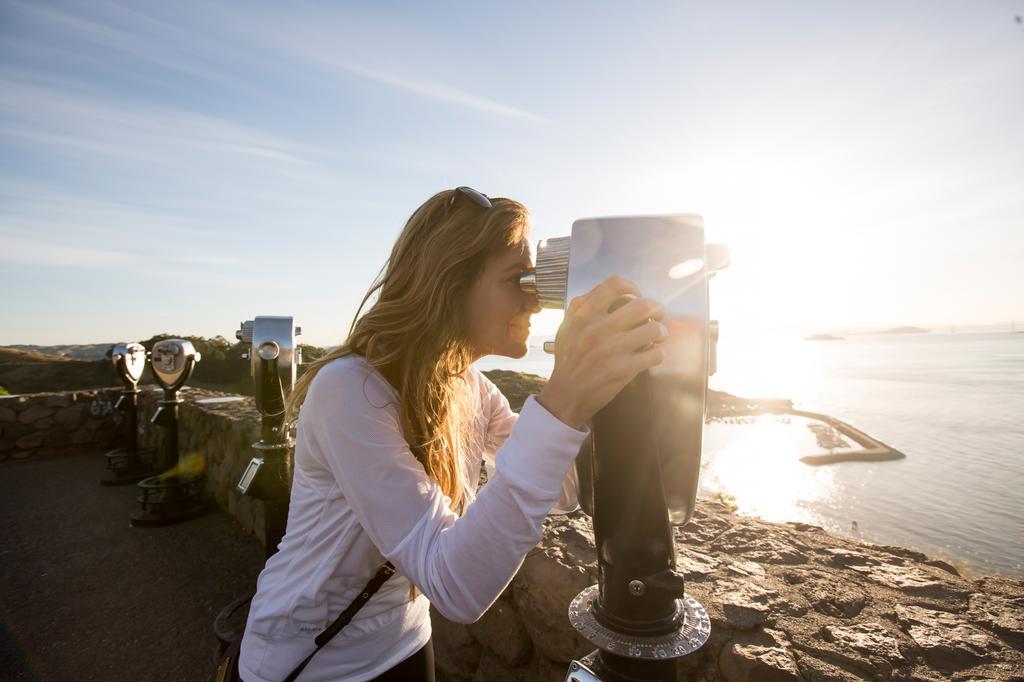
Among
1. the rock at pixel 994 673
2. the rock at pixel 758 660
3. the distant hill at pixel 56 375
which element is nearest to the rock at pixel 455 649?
the rock at pixel 758 660

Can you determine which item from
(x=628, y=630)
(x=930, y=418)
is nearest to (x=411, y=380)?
(x=628, y=630)

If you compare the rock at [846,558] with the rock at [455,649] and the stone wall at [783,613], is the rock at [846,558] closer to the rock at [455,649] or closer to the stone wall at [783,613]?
the stone wall at [783,613]

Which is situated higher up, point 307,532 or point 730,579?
point 307,532

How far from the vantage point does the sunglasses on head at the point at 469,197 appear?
1135mm

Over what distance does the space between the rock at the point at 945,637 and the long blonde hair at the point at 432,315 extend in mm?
1143

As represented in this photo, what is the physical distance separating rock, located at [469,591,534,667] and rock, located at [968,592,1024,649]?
51.5 inches

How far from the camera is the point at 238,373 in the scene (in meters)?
11.1

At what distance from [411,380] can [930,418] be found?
Answer: 32080mm

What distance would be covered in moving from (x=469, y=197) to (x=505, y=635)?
1613mm

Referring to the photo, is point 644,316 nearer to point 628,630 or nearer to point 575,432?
point 575,432

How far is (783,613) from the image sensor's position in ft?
4.16

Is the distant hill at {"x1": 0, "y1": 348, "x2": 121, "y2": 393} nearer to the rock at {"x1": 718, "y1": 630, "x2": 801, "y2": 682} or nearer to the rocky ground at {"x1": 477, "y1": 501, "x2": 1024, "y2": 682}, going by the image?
the rocky ground at {"x1": 477, "y1": 501, "x2": 1024, "y2": 682}

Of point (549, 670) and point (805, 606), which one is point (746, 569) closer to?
point (805, 606)

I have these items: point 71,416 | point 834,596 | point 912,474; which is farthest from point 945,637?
point 912,474
